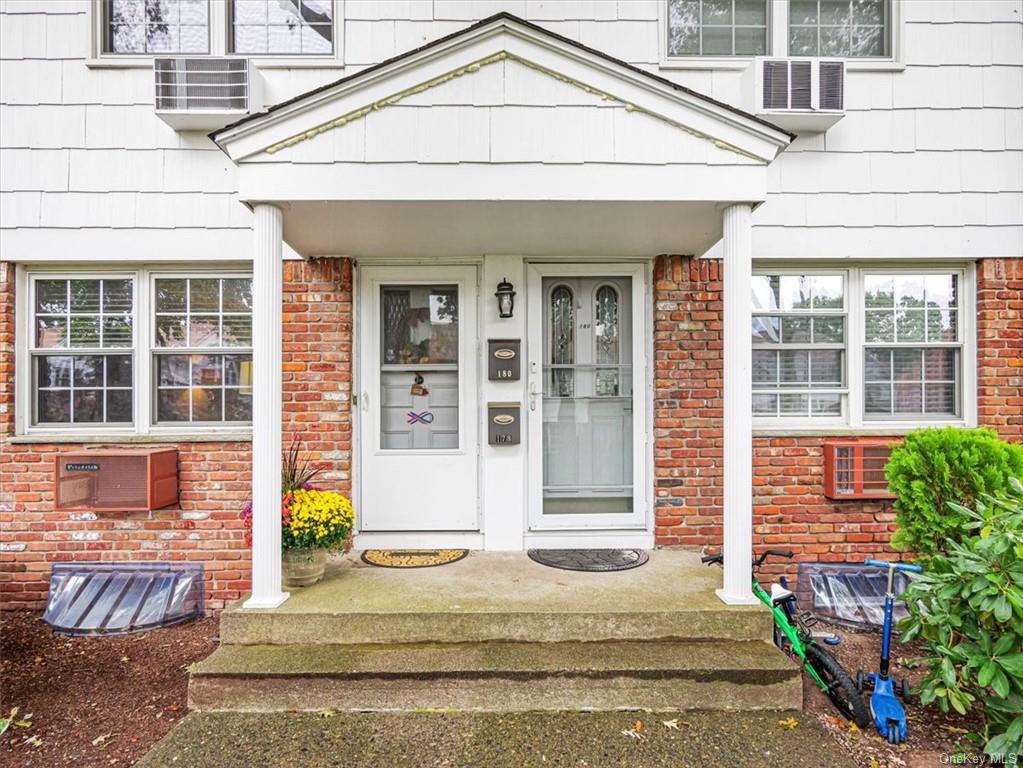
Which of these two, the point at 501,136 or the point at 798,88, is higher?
the point at 798,88

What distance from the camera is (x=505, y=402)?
4336mm

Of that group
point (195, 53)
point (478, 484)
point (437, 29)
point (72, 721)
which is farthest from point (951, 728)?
point (195, 53)

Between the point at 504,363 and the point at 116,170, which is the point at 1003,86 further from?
the point at 116,170

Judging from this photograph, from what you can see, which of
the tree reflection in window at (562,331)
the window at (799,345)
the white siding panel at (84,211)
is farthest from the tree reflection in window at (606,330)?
the white siding panel at (84,211)

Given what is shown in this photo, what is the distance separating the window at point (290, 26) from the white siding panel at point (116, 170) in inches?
41.7

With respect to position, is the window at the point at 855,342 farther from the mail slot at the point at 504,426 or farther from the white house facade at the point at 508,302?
the mail slot at the point at 504,426

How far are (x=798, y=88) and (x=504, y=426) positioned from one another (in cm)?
319

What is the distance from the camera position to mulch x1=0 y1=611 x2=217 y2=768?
2861 mm

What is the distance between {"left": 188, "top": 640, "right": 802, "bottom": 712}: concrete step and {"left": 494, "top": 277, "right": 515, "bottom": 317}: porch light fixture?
2.31m

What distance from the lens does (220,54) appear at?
4328 millimetres

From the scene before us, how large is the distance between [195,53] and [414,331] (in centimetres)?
263

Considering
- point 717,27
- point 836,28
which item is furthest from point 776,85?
point 836,28

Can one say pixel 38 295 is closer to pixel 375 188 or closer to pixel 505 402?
pixel 375 188

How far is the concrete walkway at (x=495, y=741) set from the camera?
2609 millimetres
